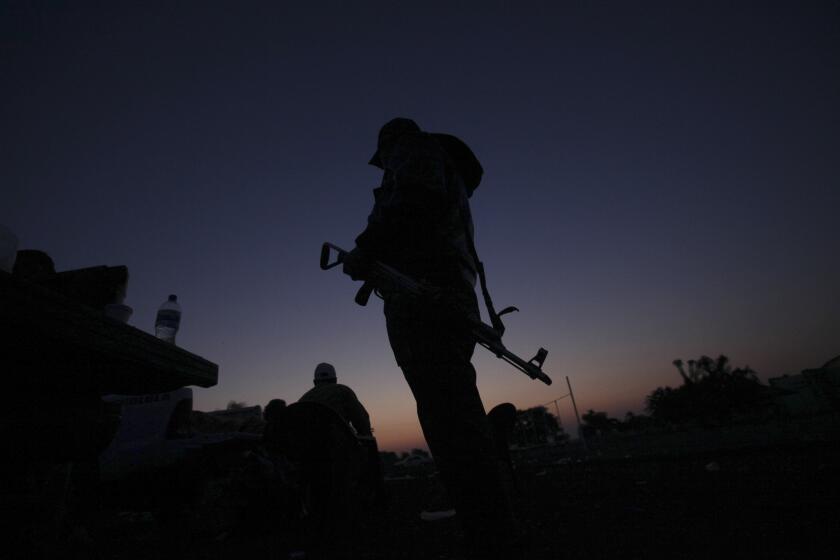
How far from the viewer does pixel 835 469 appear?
4.06 m

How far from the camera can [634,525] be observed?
287 centimetres

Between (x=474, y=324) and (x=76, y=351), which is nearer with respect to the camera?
(x=76, y=351)

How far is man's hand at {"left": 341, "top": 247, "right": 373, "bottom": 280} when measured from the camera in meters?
2.55

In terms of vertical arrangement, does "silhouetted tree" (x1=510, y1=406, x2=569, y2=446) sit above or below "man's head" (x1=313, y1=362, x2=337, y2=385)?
below

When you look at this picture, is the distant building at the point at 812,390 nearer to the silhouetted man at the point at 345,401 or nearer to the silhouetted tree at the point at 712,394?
the silhouetted tree at the point at 712,394

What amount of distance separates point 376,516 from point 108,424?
3.83 metres

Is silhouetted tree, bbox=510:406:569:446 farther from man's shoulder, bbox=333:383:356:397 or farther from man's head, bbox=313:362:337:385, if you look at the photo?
man's head, bbox=313:362:337:385

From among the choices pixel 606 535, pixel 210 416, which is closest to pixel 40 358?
pixel 606 535

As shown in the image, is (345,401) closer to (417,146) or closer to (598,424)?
(417,146)

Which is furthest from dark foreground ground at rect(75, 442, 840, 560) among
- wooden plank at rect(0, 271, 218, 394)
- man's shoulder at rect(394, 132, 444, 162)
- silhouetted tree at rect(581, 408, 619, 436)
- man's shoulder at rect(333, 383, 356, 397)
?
silhouetted tree at rect(581, 408, 619, 436)

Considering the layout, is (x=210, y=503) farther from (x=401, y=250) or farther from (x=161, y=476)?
(x=401, y=250)

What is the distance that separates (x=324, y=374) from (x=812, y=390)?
87.8 feet

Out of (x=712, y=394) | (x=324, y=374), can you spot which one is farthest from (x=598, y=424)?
(x=324, y=374)

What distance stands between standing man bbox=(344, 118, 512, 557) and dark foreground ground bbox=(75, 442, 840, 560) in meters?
0.30
